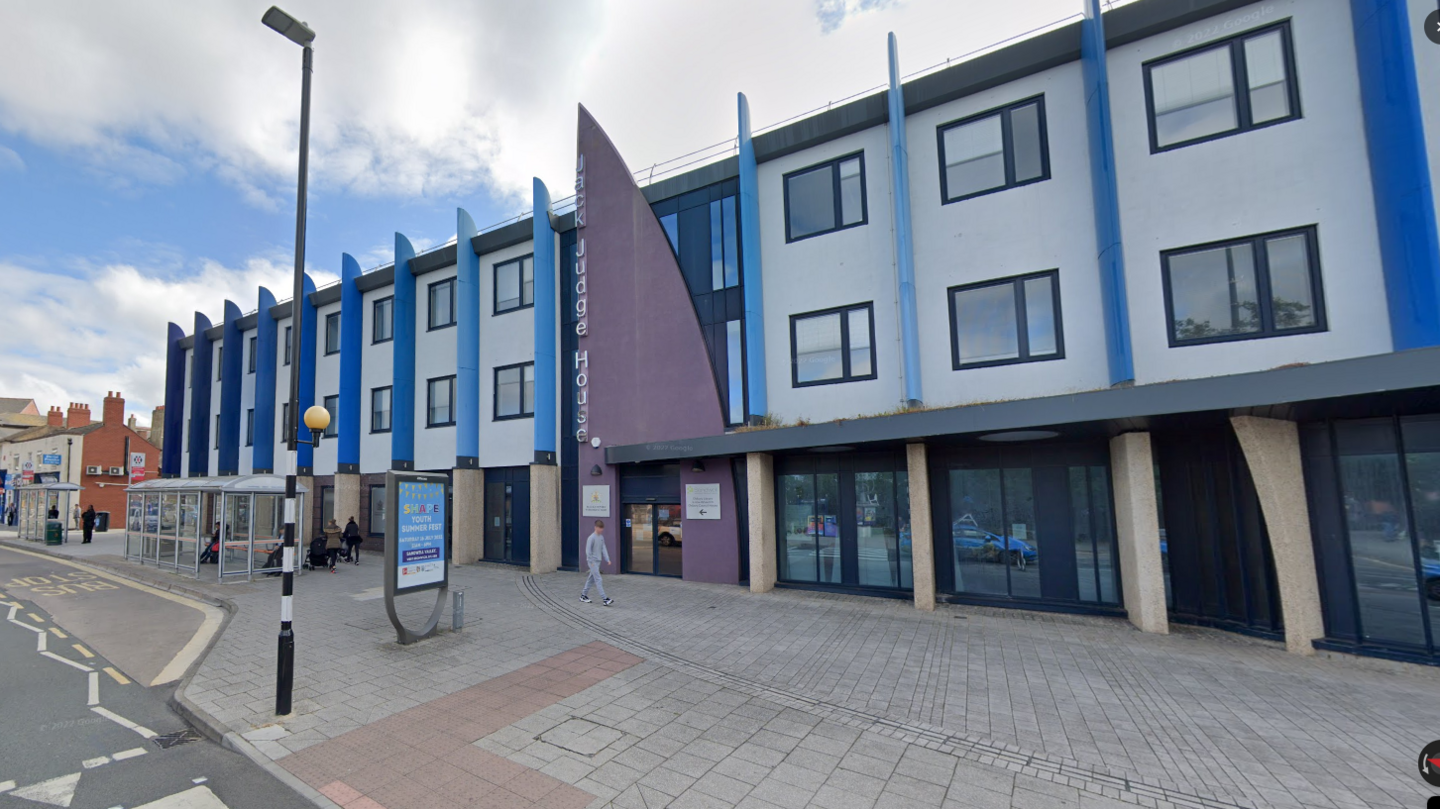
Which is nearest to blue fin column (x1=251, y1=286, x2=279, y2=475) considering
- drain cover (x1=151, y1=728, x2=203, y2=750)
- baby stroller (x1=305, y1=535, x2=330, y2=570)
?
baby stroller (x1=305, y1=535, x2=330, y2=570)

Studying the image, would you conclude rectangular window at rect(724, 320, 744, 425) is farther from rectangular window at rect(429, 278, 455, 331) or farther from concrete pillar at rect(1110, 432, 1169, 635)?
→ rectangular window at rect(429, 278, 455, 331)

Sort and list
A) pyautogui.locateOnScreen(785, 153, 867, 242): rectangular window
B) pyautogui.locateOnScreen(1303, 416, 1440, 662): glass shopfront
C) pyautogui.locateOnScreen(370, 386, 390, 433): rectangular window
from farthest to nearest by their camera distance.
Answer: pyautogui.locateOnScreen(370, 386, 390, 433): rectangular window
pyautogui.locateOnScreen(785, 153, 867, 242): rectangular window
pyautogui.locateOnScreen(1303, 416, 1440, 662): glass shopfront

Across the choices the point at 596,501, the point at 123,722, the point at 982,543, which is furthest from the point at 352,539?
the point at 982,543

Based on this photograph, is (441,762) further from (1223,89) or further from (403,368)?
(403,368)

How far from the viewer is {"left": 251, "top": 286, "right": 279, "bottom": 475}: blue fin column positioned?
25594 millimetres

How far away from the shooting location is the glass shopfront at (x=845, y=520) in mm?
12594

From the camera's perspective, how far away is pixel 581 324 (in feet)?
55.4

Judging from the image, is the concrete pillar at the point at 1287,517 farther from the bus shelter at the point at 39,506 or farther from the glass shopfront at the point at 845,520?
the bus shelter at the point at 39,506

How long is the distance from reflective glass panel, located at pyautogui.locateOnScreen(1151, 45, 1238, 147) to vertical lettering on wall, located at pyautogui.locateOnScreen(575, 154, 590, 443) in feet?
43.7

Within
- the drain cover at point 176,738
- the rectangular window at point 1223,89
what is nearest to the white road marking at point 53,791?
the drain cover at point 176,738

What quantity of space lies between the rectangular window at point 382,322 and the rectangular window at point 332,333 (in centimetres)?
265

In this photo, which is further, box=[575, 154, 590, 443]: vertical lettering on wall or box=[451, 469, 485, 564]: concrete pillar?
box=[451, 469, 485, 564]: concrete pillar

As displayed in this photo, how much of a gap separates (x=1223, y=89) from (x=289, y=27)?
13995 mm

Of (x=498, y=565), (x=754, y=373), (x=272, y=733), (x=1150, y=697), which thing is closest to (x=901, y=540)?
(x=754, y=373)
